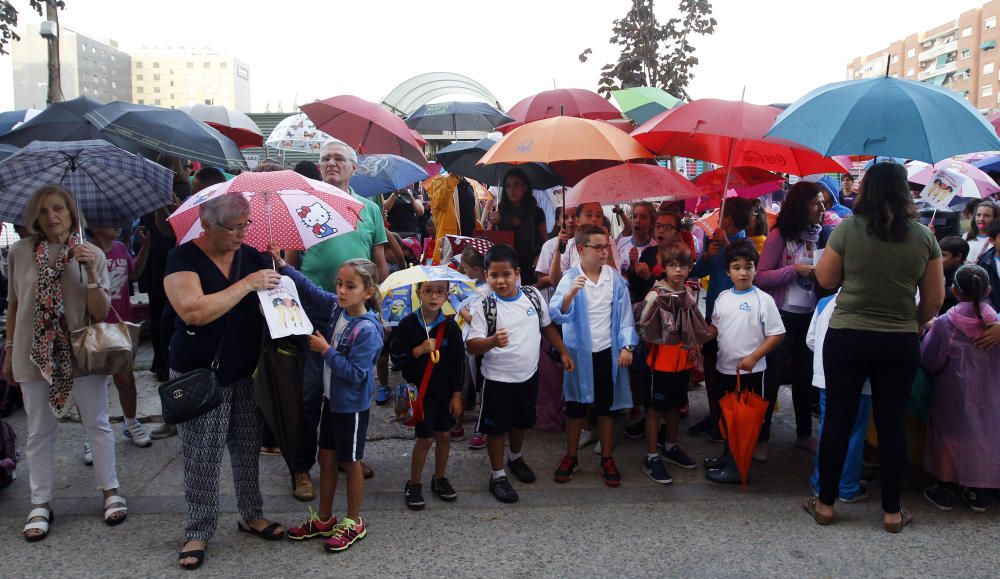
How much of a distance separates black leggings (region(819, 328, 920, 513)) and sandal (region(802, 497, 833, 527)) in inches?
3.3

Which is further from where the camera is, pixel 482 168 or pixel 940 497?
pixel 482 168

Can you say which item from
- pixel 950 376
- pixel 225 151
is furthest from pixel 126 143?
pixel 950 376

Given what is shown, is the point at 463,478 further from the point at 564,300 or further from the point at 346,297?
the point at 346,297

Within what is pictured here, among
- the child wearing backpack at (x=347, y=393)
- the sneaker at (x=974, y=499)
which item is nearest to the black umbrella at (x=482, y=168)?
the child wearing backpack at (x=347, y=393)

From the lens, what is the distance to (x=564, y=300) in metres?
4.27

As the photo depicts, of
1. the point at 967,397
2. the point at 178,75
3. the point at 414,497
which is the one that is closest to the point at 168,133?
the point at 414,497

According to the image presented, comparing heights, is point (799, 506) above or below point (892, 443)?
below

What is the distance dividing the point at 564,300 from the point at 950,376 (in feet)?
7.35

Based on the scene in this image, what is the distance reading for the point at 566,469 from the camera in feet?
14.3

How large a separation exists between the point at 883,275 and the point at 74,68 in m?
121

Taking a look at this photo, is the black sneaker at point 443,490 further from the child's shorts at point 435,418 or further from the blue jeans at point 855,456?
the blue jeans at point 855,456

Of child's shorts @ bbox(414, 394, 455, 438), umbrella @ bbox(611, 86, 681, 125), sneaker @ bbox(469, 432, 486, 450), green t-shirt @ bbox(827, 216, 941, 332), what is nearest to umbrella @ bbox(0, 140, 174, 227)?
child's shorts @ bbox(414, 394, 455, 438)

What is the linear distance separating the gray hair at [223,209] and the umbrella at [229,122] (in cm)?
476

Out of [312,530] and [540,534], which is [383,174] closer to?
[312,530]
